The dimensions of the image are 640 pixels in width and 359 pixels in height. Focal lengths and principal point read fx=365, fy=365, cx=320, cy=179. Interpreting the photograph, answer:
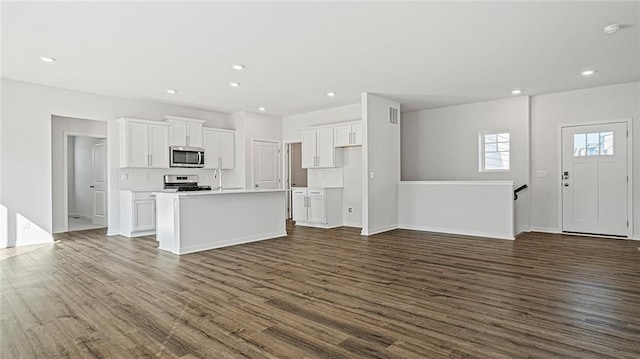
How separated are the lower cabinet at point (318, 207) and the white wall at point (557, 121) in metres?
3.83

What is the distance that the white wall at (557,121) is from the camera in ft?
19.9

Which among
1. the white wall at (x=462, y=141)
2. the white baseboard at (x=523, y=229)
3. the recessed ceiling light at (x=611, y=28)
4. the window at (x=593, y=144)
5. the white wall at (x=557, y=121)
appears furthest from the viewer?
the white wall at (x=462, y=141)

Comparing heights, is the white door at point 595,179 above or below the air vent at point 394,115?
below

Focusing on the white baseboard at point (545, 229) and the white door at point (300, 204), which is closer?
the white baseboard at point (545, 229)

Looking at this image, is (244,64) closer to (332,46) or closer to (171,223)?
(332,46)

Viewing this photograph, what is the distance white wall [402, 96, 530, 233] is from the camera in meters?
6.96

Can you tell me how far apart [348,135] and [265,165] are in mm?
2457

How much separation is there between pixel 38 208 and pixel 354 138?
5717mm

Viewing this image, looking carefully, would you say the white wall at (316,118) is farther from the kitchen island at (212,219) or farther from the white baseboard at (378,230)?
the kitchen island at (212,219)

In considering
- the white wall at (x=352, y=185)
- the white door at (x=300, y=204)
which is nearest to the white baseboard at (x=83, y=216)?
the white door at (x=300, y=204)

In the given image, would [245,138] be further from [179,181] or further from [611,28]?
[611,28]

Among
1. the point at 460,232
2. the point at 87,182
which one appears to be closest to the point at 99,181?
the point at 87,182

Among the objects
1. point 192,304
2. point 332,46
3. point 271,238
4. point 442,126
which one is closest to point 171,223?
point 271,238

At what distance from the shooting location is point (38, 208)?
237 inches
